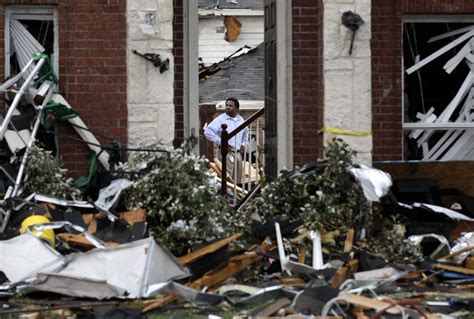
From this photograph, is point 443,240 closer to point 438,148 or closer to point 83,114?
point 438,148

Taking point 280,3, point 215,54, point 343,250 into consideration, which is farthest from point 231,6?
point 343,250

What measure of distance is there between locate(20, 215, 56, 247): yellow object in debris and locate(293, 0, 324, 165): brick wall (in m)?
3.21

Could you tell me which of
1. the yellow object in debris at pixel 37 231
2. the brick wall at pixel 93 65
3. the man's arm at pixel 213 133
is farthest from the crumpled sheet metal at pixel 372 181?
the man's arm at pixel 213 133

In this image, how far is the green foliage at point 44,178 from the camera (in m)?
11.8

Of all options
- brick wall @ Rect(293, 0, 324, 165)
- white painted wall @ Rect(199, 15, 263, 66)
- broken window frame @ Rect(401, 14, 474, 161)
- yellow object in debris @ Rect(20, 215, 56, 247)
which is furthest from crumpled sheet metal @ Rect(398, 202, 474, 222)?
white painted wall @ Rect(199, 15, 263, 66)

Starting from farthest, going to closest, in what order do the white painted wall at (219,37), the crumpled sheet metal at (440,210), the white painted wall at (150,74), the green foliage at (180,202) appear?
the white painted wall at (219,37), the white painted wall at (150,74), the crumpled sheet metal at (440,210), the green foliage at (180,202)

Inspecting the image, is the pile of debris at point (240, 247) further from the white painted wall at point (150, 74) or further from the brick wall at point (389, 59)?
the brick wall at point (389, 59)

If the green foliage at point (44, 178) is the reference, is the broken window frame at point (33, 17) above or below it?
above

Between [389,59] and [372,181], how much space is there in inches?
82.0

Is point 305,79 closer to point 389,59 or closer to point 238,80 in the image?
point 389,59

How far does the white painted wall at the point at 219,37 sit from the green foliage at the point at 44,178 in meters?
26.6

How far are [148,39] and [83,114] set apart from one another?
0.98 meters

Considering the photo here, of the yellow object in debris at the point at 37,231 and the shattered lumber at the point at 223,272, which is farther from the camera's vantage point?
the yellow object in debris at the point at 37,231

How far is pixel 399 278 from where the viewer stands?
10.7m
